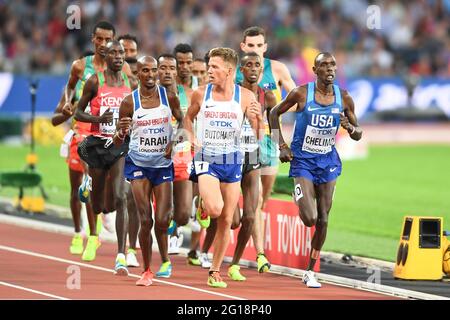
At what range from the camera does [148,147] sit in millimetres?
13719

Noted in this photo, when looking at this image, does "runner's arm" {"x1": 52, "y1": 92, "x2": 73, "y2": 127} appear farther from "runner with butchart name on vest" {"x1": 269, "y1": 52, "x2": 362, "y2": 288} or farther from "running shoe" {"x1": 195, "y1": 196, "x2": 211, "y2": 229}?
"runner with butchart name on vest" {"x1": 269, "y1": 52, "x2": 362, "y2": 288}

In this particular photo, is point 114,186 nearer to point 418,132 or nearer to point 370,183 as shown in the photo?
point 370,183

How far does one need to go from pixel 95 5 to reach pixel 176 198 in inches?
808

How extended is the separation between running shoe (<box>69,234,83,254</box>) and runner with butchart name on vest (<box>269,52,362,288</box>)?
341 cm

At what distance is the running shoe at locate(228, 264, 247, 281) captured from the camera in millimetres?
14188

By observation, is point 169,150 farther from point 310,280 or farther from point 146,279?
point 310,280

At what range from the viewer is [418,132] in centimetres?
3597

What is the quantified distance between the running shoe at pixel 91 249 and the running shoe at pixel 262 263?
212cm

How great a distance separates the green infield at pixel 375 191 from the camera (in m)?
18.1

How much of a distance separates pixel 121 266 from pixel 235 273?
1248 millimetres

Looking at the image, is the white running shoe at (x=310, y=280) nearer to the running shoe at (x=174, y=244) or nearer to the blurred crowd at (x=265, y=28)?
the running shoe at (x=174, y=244)

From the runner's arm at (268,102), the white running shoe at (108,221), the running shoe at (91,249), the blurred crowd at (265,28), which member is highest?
the blurred crowd at (265,28)

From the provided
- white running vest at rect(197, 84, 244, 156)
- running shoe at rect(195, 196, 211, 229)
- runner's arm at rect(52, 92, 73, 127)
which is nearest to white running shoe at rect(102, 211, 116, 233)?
runner's arm at rect(52, 92, 73, 127)

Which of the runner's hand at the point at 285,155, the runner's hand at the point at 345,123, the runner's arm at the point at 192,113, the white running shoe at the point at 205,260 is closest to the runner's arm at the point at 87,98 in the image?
the runner's arm at the point at 192,113
